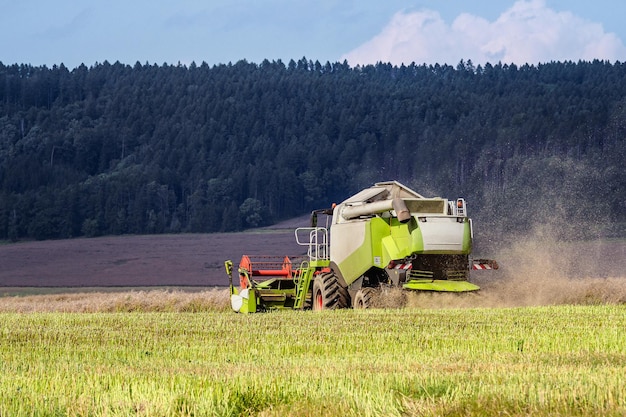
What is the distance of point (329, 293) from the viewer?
2366cm

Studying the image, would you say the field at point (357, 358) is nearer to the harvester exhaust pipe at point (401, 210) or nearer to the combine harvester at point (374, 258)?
the combine harvester at point (374, 258)

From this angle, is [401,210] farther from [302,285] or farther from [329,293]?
[302,285]

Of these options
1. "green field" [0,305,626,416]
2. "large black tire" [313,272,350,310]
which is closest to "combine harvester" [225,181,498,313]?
"large black tire" [313,272,350,310]

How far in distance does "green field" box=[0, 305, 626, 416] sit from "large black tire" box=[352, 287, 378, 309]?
3034mm

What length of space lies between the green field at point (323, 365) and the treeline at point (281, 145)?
56.3 meters

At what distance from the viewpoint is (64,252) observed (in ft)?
361

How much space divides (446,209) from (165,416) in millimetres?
16452

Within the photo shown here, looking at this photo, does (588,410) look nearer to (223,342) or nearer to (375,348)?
(375,348)

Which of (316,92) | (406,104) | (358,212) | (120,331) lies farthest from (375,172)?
(120,331)

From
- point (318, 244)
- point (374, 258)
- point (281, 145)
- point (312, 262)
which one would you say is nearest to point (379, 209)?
point (374, 258)

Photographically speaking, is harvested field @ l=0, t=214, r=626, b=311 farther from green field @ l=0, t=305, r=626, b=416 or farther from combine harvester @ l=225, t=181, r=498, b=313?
green field @ l=0, t=305, r=626, b=416

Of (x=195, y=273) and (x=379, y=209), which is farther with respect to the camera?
(x=195, y=273)

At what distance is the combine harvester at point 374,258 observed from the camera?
878 inches

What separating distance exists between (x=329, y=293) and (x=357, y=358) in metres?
11.8
